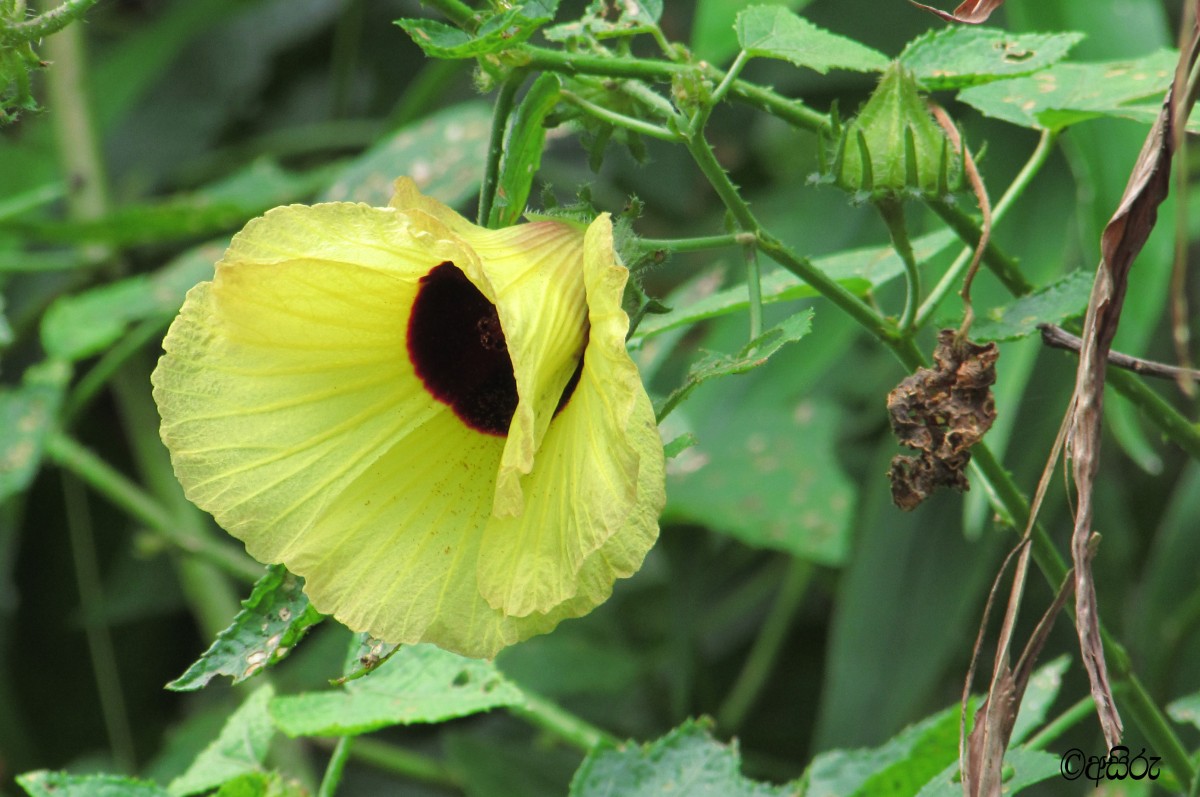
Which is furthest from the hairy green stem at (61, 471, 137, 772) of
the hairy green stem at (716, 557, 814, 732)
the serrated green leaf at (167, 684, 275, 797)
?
the serrated green leaf at (167, 684, 275, 797)

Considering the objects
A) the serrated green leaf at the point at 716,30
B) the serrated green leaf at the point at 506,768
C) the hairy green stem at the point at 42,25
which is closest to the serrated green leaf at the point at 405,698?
Answer: the hairy green stem at the point at 42,25

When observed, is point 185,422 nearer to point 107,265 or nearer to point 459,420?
point 459,420

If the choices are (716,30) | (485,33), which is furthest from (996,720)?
(716,30)

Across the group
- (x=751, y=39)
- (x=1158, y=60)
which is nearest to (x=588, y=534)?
(x=751, y=39)

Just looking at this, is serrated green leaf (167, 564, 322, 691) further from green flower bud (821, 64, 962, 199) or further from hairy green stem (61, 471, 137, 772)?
hairy green stem (61, 471, 137, 772)

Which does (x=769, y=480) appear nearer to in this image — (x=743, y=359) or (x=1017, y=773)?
(x=1017, y=773)
